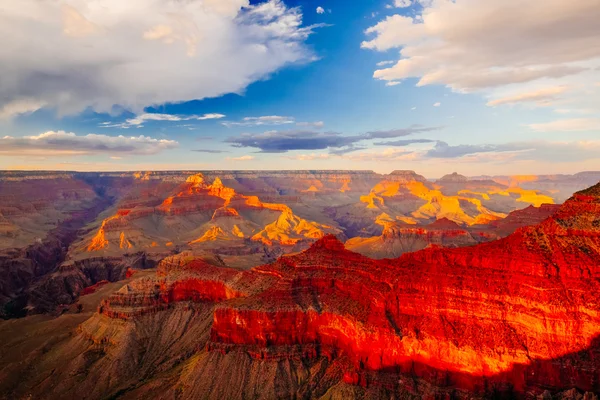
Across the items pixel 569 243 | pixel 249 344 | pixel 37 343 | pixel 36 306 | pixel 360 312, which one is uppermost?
pixel 569 243

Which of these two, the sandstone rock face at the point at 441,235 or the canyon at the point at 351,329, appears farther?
the sandstone rock face at the point at 441,235

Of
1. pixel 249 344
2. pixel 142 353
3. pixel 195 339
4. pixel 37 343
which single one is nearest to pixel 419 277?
pixel 249 344

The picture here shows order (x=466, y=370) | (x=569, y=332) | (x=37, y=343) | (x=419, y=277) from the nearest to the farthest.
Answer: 1. (x=569, y=332)
2. (x=466, y=370)
3. (x=419, y=277)
4. (x=37, y=343)

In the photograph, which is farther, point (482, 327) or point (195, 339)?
point (195, 339)

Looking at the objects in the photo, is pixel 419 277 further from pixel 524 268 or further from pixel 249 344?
pixel 249 344

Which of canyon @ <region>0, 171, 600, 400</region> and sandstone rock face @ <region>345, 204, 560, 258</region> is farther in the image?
sandstone rock face @ <region>345, 204, 560, 258</region>

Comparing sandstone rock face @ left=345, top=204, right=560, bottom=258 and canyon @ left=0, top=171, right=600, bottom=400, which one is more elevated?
canyon @ left=0, top=171, right=600, bottom=400

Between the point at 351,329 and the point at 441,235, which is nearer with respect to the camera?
the point at 351,329

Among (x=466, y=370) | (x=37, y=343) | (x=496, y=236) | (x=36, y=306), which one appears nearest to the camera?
(x=466, y=370)

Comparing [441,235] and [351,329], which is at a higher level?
[351,329]

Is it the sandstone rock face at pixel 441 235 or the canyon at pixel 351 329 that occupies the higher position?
the canyon at pixel 351 329

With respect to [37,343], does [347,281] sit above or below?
above
